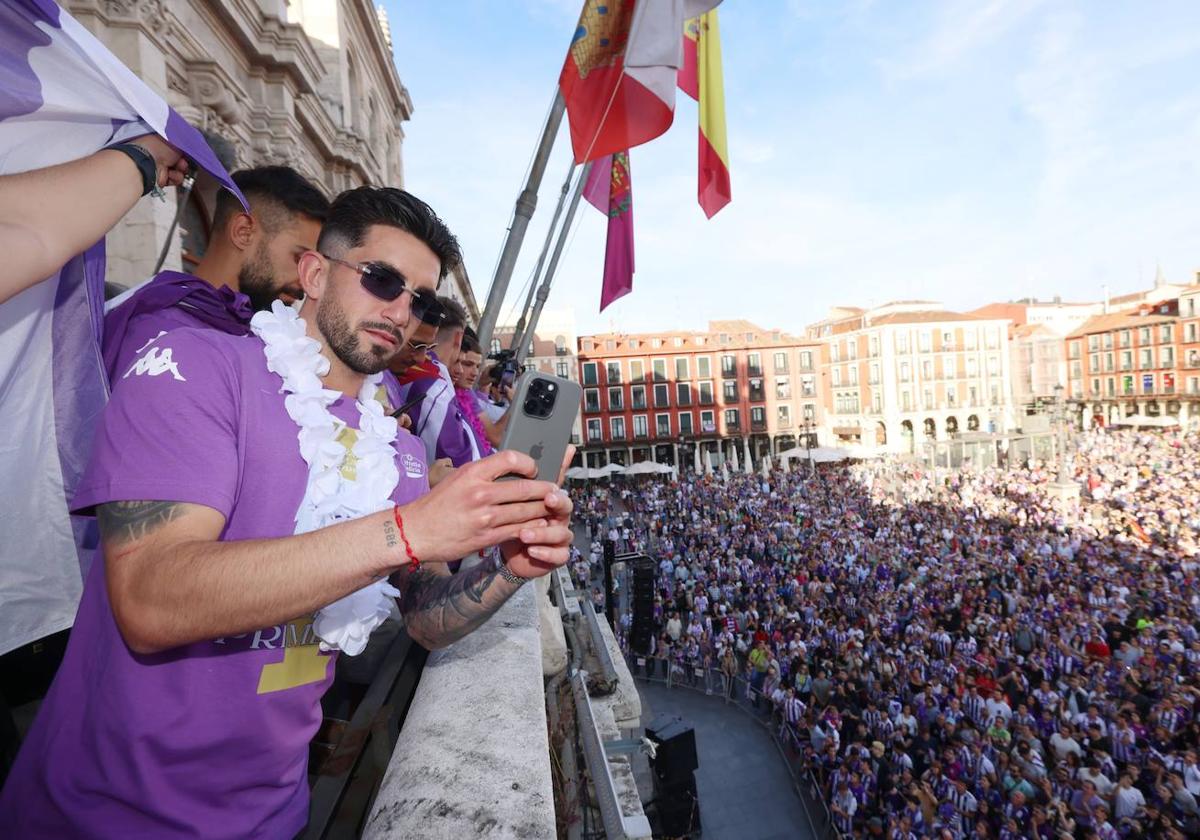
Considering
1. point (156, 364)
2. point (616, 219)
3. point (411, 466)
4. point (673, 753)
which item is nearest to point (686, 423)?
point (673, 753)

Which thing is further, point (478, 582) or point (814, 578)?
point (814, 578)

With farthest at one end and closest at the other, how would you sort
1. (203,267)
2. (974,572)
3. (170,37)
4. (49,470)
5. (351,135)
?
1. (974,572)
2. (351,135)
3. (170,37)
4. (203,267)
5. (49,470)

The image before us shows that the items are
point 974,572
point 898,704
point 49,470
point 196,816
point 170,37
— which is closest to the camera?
→ point 196,816

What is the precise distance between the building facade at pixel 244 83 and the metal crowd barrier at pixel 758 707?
33.5 feet

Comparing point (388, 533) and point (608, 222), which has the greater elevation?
point (608, 222)

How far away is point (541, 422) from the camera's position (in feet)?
4.78

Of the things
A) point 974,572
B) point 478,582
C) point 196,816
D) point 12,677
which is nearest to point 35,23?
point 478,582

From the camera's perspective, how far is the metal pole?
4012mm

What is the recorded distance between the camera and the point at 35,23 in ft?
4.30

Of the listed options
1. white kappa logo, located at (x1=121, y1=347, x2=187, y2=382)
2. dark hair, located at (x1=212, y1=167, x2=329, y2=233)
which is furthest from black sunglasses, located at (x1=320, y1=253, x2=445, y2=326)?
dark hair, located at (x1=212, y1=167, x2=329, y2=233)

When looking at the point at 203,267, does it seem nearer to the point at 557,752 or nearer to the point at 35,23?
the point at 35,23

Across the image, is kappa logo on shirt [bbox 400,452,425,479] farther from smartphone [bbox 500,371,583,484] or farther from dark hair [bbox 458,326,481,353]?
dark hair [bbox 458,326,481,353]

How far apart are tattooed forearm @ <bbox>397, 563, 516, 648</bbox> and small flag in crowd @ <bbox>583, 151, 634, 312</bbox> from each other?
5.23m

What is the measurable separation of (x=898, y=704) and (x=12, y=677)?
1102 centimetres
